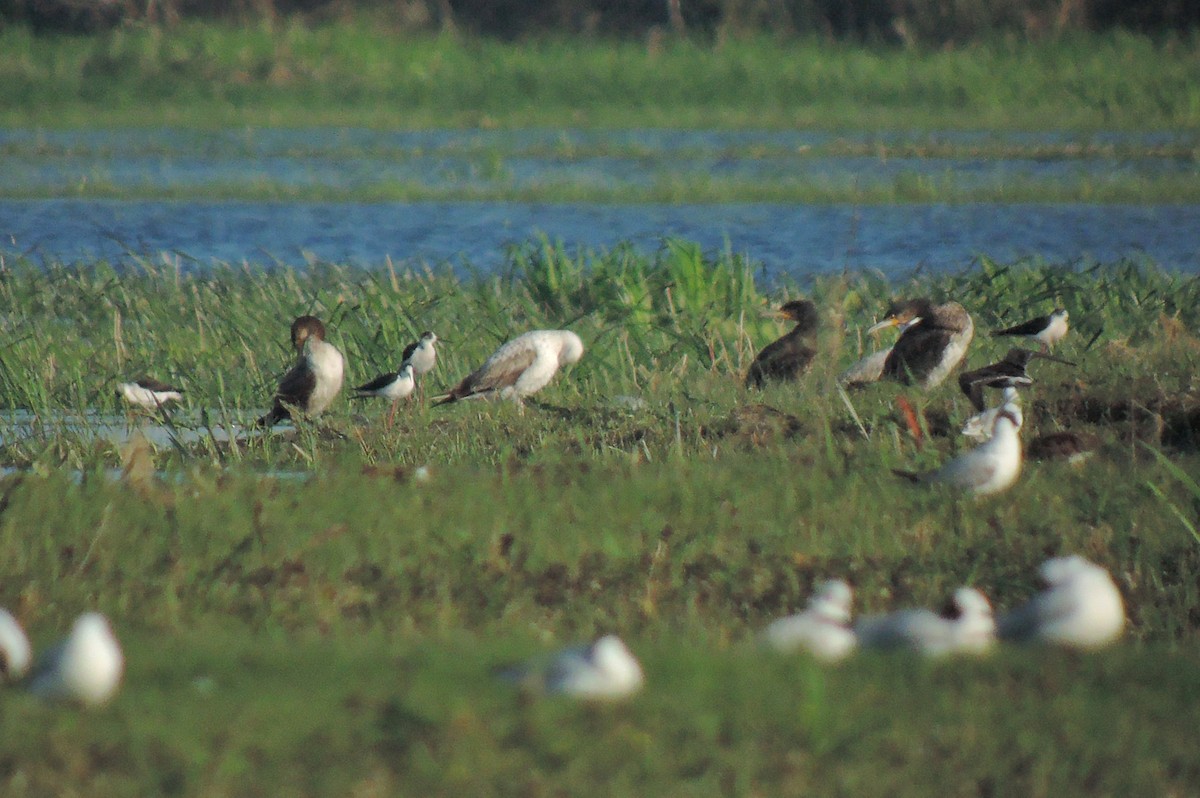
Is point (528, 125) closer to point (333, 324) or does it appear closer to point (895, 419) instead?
point (333, 324)

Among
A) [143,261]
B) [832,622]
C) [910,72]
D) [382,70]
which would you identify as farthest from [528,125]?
[832,622]

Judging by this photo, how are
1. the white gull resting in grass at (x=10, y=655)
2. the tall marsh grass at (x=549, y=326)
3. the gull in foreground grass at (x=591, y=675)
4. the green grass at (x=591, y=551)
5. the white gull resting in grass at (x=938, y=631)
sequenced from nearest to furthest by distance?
the green grass at (x=591, y=551)
the gull in foreground grass at (x=591, y=675)
the white gull resting in grass at (x=10, y=655)
the white gull resting in grass at (x=938, y=631)
the tall marsh grass at (x=549, y=326)

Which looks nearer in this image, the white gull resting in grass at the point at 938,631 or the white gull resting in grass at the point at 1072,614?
the white gull resting in grass at the point at 938,631

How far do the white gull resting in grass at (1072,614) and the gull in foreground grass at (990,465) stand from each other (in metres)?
2.09

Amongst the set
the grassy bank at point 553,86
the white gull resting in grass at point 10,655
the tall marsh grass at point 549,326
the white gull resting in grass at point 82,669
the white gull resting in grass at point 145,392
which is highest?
the white gull resting in grass at point 82,669

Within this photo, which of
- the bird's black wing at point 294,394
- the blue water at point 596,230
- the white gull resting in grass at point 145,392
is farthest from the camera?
the blue water at point 596,230

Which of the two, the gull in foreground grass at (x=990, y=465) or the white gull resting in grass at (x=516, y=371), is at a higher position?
the gull in foreground grass at (x=990, y=465)

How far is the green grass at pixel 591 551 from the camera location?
4762 millimetres

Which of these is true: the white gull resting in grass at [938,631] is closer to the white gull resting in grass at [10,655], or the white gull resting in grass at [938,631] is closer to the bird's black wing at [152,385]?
the white gull resting in grass at [10,655]

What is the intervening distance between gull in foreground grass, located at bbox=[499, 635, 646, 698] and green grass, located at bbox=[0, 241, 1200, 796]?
6 cm

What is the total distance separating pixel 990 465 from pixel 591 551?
167 centimetres

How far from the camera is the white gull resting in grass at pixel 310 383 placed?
32.8 ft

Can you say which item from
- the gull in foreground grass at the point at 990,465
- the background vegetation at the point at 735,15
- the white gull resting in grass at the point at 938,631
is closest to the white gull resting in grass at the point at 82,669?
the white gull resting in grass at the point at 938,631

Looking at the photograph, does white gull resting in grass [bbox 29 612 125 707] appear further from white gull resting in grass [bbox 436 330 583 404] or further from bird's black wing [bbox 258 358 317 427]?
white gull resting in grass [bbox 436 330 583 404]
